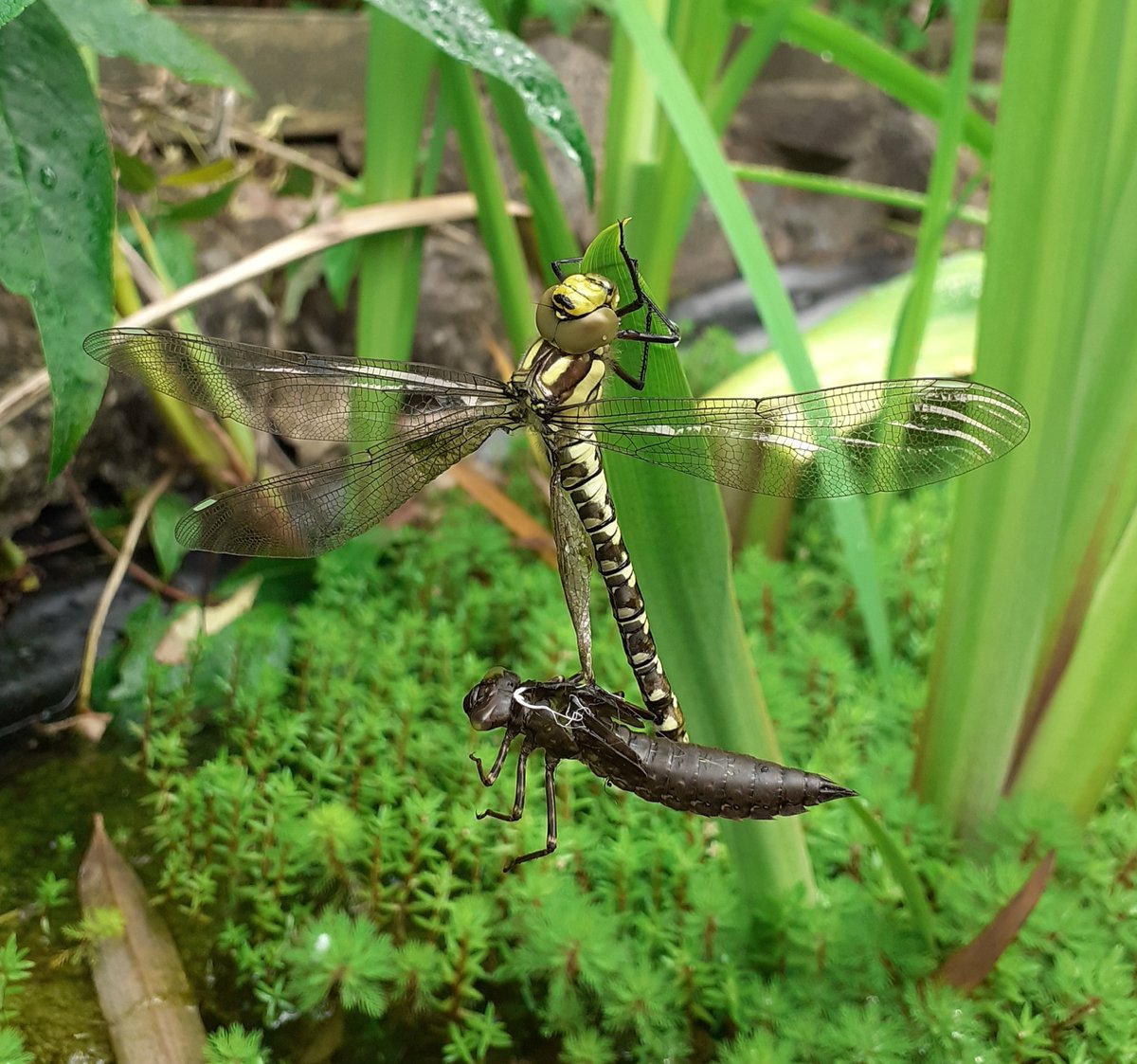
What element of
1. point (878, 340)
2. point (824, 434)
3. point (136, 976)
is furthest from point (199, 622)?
point (878, 340)

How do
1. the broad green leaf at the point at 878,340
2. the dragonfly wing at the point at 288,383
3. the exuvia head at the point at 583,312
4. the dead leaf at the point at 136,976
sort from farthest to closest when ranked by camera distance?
the broad green leaf at the point at 878,340, the dead leaf at the point at 136,976, the dragonfly wing at the point at 288,383, the exuvia head at the point at 583,312

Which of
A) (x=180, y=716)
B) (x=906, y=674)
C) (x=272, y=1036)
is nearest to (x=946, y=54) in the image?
(x=906, y=674)

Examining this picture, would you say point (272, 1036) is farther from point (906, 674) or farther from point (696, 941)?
point (906, 674)

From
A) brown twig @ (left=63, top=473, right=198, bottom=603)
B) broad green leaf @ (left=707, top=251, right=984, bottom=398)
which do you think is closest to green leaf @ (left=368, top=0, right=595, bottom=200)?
broad green leaf @ (left=707, top=251, right=984, bottom=398)

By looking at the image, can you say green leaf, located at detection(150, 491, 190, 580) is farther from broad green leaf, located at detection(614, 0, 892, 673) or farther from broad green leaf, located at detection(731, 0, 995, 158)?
broad green leaf, located at detection(731, 0, 995, 158)

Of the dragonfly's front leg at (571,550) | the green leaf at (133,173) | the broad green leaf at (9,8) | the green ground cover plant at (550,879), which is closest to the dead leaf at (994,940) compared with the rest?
the green ground cover plant at (550,879)

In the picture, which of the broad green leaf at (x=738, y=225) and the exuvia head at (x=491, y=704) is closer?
the exuvia head at (x=491, y=704)

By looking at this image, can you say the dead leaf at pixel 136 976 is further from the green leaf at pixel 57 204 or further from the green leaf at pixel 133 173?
Answer: the green leaf at pixel 133 173
